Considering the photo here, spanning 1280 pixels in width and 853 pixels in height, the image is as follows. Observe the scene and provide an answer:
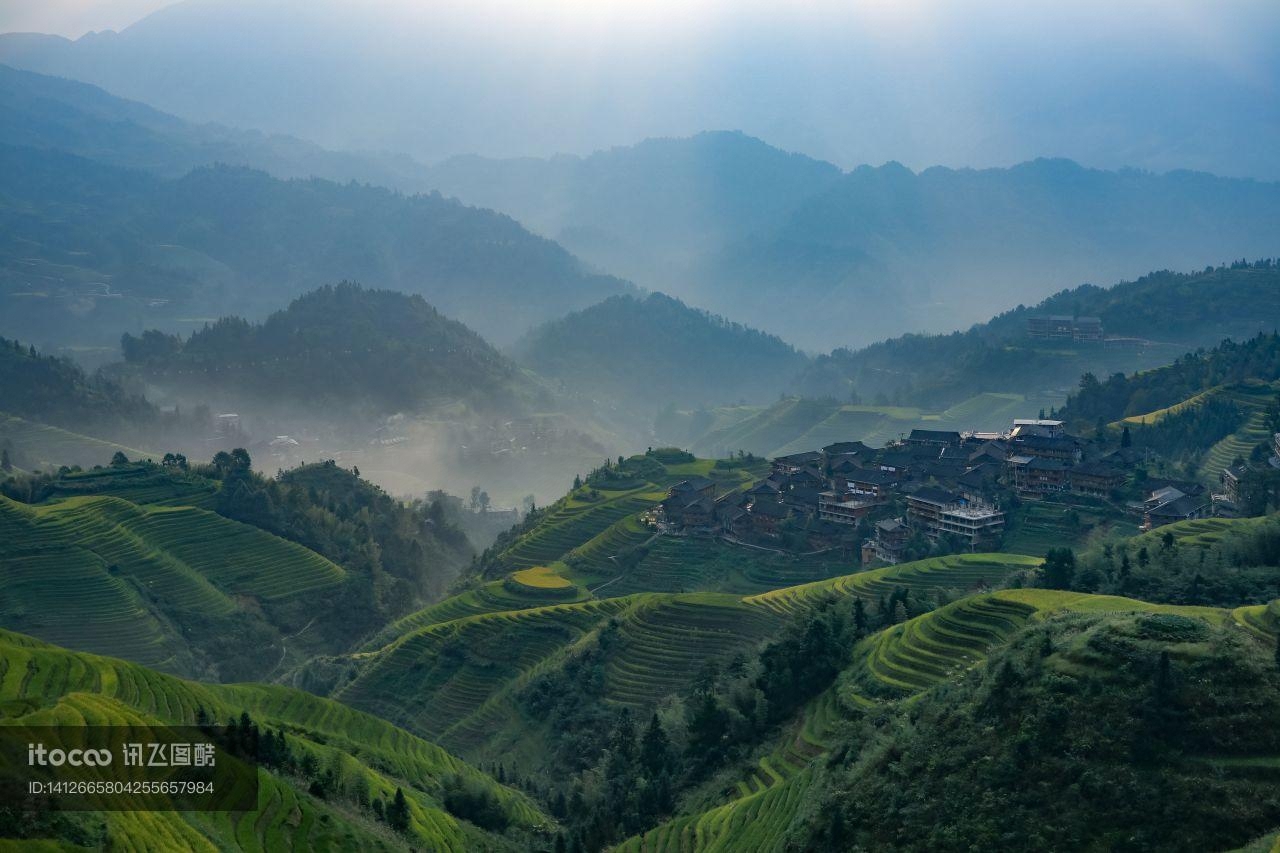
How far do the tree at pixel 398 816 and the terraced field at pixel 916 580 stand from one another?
54.7 feet

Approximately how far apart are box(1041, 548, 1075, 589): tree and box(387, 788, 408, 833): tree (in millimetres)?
15612

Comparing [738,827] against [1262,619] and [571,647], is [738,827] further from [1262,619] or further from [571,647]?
[571,647]

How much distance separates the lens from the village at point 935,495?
4191cm

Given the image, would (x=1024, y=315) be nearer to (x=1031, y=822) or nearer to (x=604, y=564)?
(x=604, y=564)

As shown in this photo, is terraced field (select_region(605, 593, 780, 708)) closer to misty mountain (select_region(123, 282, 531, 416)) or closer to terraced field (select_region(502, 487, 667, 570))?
terraced field (select_region(502, 487, 667, 570))

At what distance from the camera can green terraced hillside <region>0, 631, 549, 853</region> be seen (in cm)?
1661

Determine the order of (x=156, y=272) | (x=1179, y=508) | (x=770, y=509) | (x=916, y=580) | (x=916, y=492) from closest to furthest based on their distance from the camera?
(x=916, y=580) → (x=1179, y=508) → (x=916, y=492) → (x=770, y=509) → (x=156, y=272)

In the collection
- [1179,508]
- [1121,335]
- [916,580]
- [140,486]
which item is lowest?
[916,580]

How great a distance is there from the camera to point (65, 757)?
1581cm

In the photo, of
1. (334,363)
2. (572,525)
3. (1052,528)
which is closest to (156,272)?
(334,363)

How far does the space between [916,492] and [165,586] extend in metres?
30.4

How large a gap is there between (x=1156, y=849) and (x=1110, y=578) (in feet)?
43.2

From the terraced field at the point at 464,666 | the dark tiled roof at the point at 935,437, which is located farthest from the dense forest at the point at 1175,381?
the terraced field at the point at 464,666

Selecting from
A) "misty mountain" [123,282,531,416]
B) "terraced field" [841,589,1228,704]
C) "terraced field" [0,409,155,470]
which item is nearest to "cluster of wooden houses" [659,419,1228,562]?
"terraced field" [841,589,1228,704]
